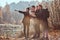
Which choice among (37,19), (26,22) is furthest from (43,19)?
(26,22)

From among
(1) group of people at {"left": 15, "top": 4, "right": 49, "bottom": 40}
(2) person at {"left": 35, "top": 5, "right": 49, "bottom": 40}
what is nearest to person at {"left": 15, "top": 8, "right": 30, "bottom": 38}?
(1) group of people at {"left": 15, "top": 4, "right": 49, "bottom": 40}

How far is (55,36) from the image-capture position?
150 inches

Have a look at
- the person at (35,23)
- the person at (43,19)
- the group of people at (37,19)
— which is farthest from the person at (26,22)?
the person at (43,19)

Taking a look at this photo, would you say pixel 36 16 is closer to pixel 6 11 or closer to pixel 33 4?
pixel 33 4

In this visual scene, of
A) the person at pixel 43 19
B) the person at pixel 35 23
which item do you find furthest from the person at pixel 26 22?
the person at pixel 43 19

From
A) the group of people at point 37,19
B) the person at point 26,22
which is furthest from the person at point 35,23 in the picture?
the person at point 26,22

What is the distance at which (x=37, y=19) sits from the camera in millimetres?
3904

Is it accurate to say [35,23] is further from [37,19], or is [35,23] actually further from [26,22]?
[26,22]

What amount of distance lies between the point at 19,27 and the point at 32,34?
0.37 meters

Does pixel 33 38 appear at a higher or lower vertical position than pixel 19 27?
lower

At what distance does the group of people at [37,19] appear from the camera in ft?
12.7

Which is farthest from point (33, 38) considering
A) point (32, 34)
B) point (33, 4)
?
point (33, 4)

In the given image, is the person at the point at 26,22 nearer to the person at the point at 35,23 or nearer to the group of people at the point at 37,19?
the group of people at the point at 37,19

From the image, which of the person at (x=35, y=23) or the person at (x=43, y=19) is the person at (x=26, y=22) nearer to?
the person at (x=35, y=23)
